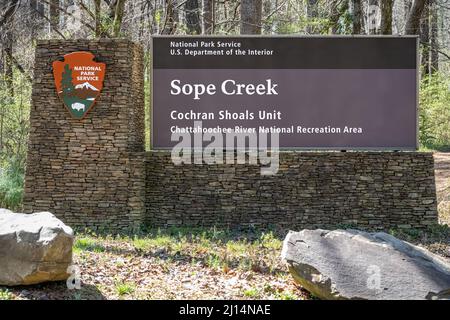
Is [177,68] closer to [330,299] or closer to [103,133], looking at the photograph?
[103,133]

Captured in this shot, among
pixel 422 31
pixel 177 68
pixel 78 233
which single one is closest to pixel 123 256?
pixel 78 233

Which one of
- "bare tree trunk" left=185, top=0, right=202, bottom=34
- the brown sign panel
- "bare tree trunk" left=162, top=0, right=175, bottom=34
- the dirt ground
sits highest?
"bare tree trunk" left=185, top=0, right=202, bottom=34

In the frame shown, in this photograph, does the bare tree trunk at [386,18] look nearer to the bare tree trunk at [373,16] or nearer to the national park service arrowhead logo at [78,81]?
the bare tree trunk at [373,16]

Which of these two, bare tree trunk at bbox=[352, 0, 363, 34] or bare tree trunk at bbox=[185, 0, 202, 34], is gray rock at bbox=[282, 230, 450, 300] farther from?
bare tree trunk at bbox=[185, 0, 202, 34]

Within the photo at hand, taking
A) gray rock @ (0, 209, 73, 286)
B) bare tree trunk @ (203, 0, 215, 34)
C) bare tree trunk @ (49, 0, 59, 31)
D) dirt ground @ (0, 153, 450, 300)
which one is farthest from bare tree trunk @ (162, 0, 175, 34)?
gray rock @ (0, 209, 73, 286)

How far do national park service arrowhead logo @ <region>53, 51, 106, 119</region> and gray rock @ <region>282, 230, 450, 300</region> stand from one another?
554 centimetres

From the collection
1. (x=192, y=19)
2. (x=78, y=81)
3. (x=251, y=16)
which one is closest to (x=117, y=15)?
(x=251, y=16)

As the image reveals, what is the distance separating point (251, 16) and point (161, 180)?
5686 millimetres

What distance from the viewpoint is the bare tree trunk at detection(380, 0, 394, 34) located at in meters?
15.8

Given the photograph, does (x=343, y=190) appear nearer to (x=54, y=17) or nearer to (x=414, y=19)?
(x=414, y=19)

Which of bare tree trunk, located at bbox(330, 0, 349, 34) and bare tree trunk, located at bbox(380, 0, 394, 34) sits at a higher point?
bare tree trunk, located at bbox(330, 0, 349, 34)

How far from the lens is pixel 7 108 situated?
52.9 ft

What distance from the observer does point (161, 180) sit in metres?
11.6

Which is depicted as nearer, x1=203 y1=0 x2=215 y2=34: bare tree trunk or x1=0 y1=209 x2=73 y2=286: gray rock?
x1=0 y1=209 x2=73 y2=286: gray rock
